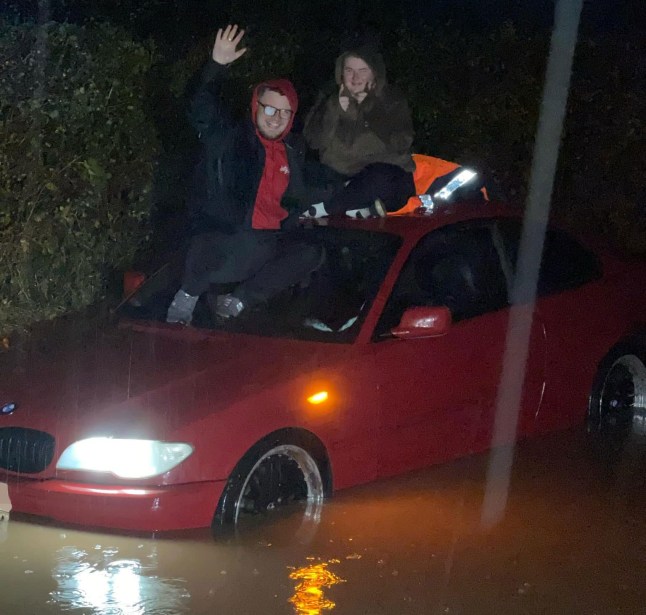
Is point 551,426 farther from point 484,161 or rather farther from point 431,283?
point 484,161

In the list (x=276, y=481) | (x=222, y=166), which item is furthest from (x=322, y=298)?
(x=276, y=481)

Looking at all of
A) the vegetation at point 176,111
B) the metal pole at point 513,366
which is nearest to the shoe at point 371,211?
the metal pole at point 513,366

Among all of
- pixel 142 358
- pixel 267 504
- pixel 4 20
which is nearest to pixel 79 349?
pixel 142 358

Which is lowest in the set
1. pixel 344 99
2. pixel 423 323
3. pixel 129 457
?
pixel 129 457

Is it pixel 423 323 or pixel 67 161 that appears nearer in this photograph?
pixel 423 323

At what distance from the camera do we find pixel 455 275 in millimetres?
6359

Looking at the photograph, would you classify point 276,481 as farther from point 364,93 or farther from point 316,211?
point 364,93

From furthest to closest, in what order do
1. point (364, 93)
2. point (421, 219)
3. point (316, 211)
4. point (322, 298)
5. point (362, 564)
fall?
point (364, 93) → point (316, 211) → point (421, 219) → point (322, 298) → point (362, 564)

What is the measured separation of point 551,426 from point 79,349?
2.69 meters

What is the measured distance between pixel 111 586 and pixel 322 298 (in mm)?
1925

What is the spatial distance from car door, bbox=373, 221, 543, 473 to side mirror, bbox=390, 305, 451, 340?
0.44 ft

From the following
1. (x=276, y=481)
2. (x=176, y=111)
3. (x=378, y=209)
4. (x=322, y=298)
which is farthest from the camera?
(x=176, y=111)

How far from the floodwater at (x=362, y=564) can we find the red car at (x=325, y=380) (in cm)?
16

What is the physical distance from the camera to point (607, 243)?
7.38m
